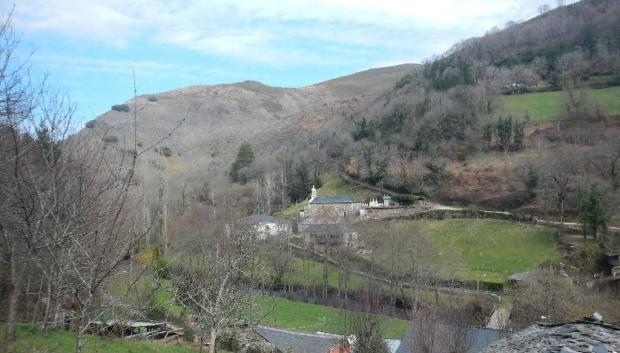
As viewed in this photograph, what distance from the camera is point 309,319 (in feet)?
115

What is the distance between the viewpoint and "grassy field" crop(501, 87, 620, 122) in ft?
230

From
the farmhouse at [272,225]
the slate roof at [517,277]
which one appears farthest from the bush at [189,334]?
the farmhouse at [272,225]

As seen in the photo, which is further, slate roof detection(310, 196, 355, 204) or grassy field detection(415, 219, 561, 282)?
slate roof detection(310, 196, 355, 204)

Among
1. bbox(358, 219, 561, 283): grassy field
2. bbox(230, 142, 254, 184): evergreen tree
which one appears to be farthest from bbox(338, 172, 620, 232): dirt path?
bbox(230, 142, 254, 184): evergreen tree

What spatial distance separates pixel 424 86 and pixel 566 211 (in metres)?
57.4

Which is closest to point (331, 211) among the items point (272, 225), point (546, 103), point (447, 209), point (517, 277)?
point (272, 225)

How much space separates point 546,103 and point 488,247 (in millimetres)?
40789

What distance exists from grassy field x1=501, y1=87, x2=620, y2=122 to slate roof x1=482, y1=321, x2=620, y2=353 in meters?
65.9

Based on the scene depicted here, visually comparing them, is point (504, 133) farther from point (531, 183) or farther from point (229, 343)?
point (229, 343)

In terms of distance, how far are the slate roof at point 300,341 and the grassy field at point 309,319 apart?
4.09m

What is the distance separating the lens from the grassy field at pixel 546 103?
6998cm

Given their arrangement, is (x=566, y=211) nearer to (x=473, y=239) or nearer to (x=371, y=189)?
(x=473, y=239)

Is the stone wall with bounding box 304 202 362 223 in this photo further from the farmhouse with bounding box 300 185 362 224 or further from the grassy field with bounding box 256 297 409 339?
the grassy field with bounding box 256 297 409 339

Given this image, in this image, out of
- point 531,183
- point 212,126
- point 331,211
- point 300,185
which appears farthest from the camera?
point 212,126
